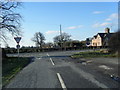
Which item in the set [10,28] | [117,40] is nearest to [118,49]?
[117,40]

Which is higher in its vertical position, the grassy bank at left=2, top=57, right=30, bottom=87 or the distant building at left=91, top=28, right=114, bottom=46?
the distant building at left=91, top=28, right=114, bottom=46

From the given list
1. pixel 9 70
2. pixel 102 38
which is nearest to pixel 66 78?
pixel 9 70

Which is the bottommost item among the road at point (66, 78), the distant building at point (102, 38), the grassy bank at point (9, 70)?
the grassy bank at point (9, 70)

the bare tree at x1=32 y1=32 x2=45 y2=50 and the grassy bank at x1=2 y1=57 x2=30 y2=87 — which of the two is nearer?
the grassy bank at x1=2 y1=57 x2=30 y2=87

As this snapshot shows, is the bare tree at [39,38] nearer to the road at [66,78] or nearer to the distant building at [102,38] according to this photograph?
the distant building at [102,38]

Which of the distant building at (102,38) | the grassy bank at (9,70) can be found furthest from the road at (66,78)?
the distant building at (102,38)

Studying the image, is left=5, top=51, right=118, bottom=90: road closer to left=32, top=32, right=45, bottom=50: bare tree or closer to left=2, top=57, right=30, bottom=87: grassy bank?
left=2, top=57, right=30, bottom=87: grassy bank

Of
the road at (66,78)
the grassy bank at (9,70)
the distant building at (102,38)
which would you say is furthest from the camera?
the distant building at (102,38)

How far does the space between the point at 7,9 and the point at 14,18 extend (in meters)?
1.79

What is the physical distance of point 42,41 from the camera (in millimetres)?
92625

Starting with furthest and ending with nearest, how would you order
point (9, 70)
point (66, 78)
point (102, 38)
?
point (102, 38), point (9, 70), point (66, 78)

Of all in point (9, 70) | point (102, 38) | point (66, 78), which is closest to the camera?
point (66, 78)

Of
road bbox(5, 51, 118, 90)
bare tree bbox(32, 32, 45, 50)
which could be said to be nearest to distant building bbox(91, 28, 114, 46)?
bare tree bbox(32, 32, 45, 50)

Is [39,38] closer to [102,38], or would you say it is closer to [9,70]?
[102,38]
